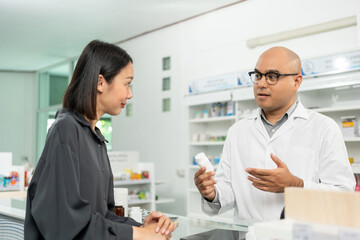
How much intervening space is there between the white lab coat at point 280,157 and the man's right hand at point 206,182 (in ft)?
0.28

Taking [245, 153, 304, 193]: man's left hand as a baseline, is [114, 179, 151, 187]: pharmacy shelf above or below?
below

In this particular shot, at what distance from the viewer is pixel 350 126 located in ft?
12.6

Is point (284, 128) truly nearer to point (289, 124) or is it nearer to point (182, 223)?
point (289, 124)

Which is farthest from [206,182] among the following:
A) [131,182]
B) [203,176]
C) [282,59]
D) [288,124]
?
[131,182]

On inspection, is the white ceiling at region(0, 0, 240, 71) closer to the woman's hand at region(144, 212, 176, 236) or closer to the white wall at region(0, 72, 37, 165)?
the white wall at region(0, 72, 37, 165)

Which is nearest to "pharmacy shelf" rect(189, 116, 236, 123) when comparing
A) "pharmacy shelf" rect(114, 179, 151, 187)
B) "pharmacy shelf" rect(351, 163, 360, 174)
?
"pharmacy shelf" rect(114, 179, 151, 187)

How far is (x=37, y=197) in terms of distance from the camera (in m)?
1.24

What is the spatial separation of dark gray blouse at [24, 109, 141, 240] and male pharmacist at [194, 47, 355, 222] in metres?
0.54

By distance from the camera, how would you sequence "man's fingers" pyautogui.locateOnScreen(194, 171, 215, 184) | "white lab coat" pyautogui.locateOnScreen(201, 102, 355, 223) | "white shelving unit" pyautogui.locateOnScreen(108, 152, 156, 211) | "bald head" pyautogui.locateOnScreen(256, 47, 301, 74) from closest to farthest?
"man's fingers" pyautogui.locateOnScreen(194, 171, 215, 184) < "white lab coat" pyautogui.locateOnScreen(201, 102, 355, 223) < "bald head" pyautogui.locateOnScreen(256, 47, 301, 74) < "white shelving unit" pyautogui.locateOnScreen(108, 152, 156, 211)

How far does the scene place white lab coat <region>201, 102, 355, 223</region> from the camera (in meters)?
1.78

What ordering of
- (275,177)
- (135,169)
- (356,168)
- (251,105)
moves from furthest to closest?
(135,169)
(251,105)
(356,168)
(275,177)

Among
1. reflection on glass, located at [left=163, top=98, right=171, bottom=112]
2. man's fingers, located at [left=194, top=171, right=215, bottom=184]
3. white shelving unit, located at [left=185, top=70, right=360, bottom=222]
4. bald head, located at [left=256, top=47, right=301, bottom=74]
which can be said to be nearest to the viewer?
man's fingers, located at [left=194, top=171, right=215, bottom=184]

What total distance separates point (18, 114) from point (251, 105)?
301 inches

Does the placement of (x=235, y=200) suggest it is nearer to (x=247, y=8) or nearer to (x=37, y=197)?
(x=37, y=197)
